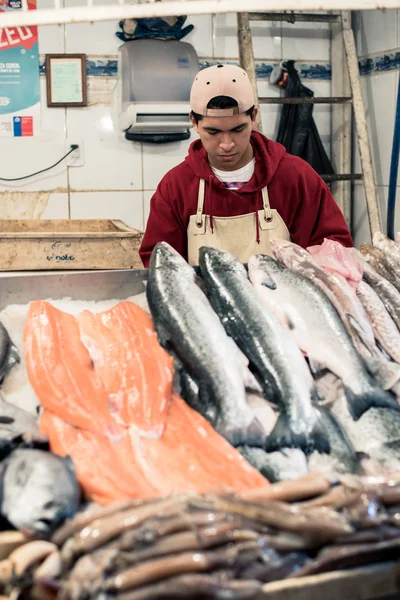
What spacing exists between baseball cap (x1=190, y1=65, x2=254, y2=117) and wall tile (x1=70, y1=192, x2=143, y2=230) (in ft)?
10.1

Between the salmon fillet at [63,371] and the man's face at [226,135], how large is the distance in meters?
1.19

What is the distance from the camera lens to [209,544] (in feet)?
3.73

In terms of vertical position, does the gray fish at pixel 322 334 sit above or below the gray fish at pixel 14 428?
above

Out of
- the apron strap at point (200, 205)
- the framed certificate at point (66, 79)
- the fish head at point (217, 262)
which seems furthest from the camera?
the framed certificate at point (66, 79)

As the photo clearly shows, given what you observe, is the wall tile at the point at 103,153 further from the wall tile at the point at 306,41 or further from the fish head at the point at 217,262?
the fish head at the point at 217,262

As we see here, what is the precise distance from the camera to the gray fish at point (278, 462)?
4.87 ft

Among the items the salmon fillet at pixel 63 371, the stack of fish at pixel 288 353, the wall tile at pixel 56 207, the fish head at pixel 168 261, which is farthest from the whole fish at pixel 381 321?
the wall tile at pixel 56 207

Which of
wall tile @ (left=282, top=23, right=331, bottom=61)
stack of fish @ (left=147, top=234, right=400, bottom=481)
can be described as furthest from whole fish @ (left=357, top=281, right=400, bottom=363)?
wall tile @ (left=282, top=23, right=331, bottom=61)

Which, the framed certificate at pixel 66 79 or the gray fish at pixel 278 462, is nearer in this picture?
the gray fish at pixel 278 462

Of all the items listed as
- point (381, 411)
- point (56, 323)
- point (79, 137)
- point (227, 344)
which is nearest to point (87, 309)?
point (56, 323)

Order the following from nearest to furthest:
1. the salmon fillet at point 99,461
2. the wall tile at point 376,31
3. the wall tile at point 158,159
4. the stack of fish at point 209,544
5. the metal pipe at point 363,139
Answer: the stack of fish at point 209,544 → the salmon fillet at point 99,461 → the metal pipe at point 363,139 → the wall tile at point 376,31 → the wall tile at point 158,159

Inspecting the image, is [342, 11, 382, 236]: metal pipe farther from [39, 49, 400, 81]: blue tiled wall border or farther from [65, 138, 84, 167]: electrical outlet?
[65, 138, 84, 167]: electrical outlet

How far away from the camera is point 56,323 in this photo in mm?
1855

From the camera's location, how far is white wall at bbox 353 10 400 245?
17.3 feet
